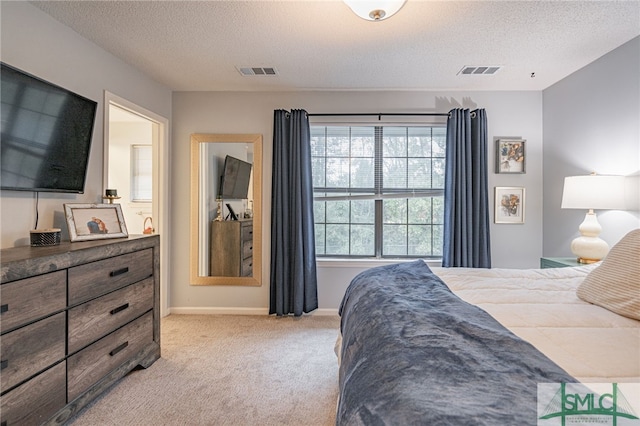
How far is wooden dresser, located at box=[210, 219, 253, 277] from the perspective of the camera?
3.71 metres

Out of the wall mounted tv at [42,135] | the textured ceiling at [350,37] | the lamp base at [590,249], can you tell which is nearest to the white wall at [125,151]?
the textured ceiling at [350,37]

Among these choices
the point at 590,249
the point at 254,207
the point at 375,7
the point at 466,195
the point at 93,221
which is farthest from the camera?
the point at 254,207

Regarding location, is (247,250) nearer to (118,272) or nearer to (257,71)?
(118,272)

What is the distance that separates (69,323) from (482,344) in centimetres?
209

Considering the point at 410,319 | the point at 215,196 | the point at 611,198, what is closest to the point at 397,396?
the point at 410,319

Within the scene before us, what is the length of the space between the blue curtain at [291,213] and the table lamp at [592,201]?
2.42 meters

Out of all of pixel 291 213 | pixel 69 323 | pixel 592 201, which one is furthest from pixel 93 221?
pixel 592 201

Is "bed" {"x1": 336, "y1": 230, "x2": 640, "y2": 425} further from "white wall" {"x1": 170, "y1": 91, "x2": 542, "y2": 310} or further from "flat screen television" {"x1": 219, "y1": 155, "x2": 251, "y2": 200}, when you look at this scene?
"flat screen television" {"x1": 219, "y1": 155, "x2": 251, "y2": 200}

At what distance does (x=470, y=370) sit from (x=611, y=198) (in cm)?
250

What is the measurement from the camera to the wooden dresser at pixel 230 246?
3713 millimetres

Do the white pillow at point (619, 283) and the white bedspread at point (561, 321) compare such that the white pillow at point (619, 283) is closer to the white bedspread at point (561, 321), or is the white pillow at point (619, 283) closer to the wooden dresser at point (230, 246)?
the white bedspread at point (561, 321)

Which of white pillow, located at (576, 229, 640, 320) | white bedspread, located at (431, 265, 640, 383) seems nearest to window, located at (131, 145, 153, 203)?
white bedspread, located at (431, 265, 640, 383)

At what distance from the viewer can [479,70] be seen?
3092 mm

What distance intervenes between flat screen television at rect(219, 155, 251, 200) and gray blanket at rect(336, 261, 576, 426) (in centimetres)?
264
